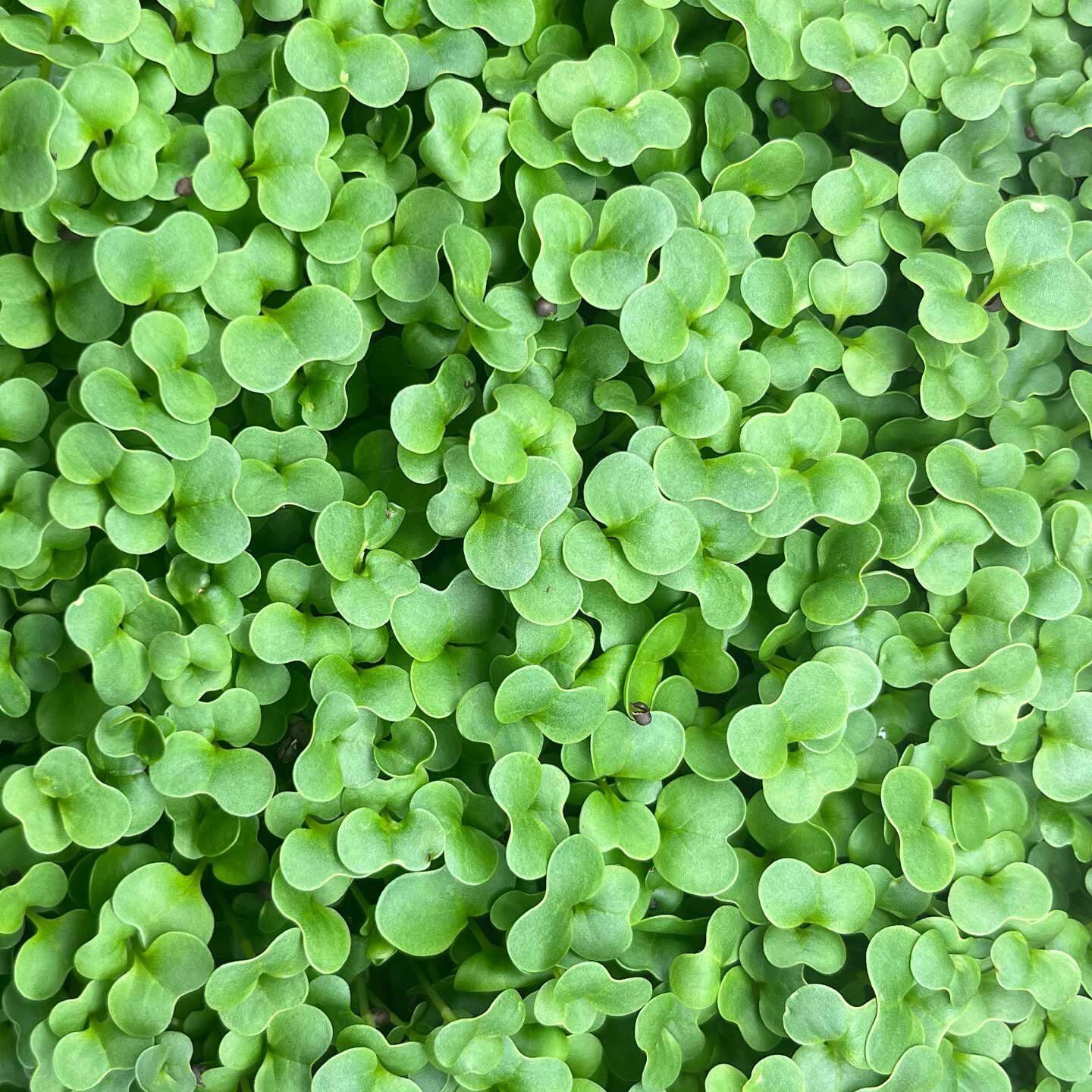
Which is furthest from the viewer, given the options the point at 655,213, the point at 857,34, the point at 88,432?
the point at 857,34

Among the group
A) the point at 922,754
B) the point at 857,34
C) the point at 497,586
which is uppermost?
the point at 857,34

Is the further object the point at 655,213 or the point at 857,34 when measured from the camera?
the point at 857,34

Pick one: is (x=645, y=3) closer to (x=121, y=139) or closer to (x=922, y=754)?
(x=121, y=139)

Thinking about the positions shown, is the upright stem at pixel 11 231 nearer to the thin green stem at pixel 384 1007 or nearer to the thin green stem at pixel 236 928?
the thin green stem at pixel 236 928

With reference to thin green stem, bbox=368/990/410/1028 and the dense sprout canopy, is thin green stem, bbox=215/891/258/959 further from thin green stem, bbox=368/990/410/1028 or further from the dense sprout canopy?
thin green stem, bbox=368/990/410/1028

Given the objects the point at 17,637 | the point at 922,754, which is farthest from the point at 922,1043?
the point at 17,637

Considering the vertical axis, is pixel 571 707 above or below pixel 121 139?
below

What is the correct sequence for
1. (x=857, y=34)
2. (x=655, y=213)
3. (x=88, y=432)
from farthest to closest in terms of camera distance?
(x=857, y=34) < (x=655, y=213) < (x=88, y=432)

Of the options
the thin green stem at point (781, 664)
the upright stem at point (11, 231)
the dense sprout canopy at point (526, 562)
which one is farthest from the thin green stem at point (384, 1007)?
the upright stem at point (11, 231)
